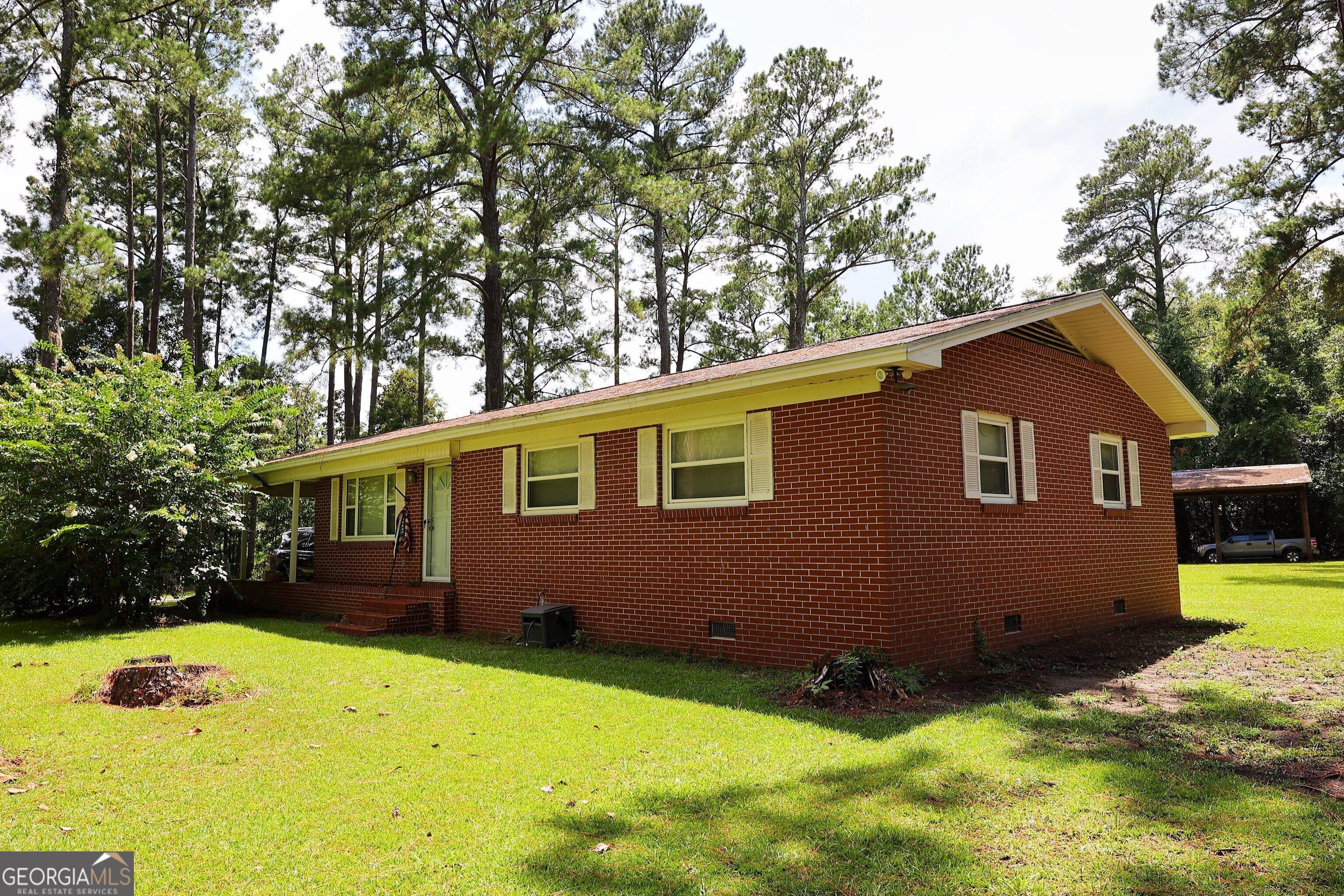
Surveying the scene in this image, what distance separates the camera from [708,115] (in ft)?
86.7

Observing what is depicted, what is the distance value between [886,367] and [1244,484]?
24.2 metres

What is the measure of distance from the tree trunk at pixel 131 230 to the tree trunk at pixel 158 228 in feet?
1.96

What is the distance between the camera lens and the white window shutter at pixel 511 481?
11922 millimetres

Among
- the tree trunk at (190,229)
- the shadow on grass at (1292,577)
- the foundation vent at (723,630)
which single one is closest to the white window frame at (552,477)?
the foundation vent at (723,630)

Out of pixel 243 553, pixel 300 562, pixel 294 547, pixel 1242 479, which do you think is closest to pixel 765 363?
pixel 294 547

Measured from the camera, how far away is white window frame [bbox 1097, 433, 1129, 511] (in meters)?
11.8

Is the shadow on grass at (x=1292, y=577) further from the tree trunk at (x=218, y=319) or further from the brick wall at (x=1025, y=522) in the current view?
the tree trunk at (x=218, y=319)

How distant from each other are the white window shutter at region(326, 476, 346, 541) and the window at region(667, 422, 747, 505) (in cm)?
935

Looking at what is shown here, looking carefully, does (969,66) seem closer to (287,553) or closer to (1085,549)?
(1085,549)

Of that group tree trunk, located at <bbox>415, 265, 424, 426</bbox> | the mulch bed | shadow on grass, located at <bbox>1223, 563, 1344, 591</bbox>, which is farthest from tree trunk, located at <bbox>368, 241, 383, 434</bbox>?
shadow on grass, located at <bbox>1223, 563, 1344, 591</bbox>

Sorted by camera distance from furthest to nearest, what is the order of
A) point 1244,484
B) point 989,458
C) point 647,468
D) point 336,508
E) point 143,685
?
point 1244,484 < point 336,508 < point 647,468 < point 989,458 < point 143,685

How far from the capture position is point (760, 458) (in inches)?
347

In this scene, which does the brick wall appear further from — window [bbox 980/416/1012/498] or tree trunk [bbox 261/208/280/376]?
tree trunk [bbox 261/208/280/376]

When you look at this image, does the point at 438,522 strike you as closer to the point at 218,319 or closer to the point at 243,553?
the point at 243,553
